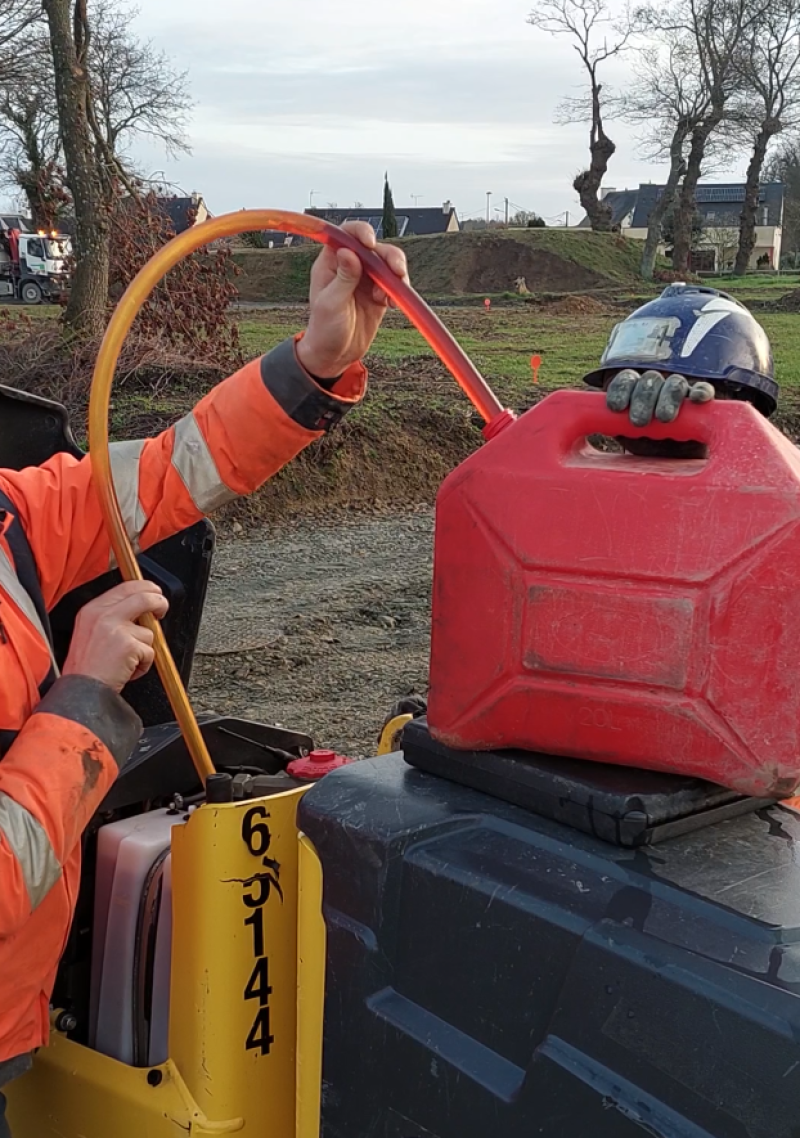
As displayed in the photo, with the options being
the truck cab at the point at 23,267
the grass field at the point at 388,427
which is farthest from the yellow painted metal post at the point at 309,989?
the truck cab at the point at 23,267

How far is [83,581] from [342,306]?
1.98 feet

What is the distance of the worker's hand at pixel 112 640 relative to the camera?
155cm

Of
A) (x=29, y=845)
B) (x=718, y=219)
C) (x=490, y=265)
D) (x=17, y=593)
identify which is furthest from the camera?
(x=718, y=219)

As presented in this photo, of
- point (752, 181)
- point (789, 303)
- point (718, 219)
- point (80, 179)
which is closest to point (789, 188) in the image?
point (718, 219)

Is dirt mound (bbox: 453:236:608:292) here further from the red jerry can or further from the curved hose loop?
the red jerry can

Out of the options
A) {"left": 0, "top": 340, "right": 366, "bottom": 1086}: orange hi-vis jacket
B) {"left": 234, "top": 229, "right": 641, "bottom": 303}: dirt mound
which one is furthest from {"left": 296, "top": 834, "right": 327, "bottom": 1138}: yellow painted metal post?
{"left": 234, "top": 229, "right": 641, "bottom": 303}: dirt mound

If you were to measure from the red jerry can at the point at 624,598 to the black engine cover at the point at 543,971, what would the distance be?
11 centimetres

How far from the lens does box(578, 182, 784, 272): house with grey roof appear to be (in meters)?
50.8

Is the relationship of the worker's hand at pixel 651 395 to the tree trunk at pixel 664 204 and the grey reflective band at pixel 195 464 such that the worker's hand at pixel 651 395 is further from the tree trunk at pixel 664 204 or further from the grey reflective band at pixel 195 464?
the tree trunk at pixel 664 204

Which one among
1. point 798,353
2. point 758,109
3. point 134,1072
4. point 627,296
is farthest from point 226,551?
point 758,109

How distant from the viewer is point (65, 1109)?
1.78 metres

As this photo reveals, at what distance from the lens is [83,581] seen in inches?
76.3

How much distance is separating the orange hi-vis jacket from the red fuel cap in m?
0.30

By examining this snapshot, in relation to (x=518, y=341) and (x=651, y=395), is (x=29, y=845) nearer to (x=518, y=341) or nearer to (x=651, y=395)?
(x=651, y=395)
